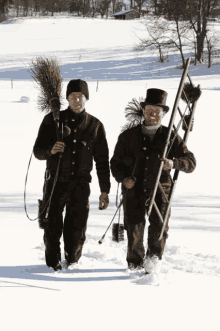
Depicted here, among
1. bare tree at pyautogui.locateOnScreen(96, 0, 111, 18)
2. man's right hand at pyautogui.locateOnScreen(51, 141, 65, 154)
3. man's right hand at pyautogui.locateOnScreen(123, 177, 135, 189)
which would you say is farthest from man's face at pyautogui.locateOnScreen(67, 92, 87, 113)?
bare tree at pyautogui.locateOnScreen(96, 0, 111, 18)

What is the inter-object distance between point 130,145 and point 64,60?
92.4 ft

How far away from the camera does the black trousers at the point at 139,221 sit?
3303 millimetres

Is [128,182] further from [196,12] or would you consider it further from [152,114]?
[196,12]

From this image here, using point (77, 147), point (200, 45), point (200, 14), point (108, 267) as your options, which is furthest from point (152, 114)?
point (200, 14)

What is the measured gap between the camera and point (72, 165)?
3.34m

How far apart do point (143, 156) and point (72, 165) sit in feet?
2.00

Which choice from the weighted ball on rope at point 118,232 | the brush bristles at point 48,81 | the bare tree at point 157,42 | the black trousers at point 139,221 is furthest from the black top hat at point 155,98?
the bare tree at point 157,42

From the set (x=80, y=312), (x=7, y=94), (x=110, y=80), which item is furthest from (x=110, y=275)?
(x=110, y=80)

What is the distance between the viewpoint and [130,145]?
3.30 m

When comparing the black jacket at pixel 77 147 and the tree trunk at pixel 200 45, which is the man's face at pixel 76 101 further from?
the tree trunk at pixel 200 45

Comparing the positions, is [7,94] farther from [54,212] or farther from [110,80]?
[54,212]

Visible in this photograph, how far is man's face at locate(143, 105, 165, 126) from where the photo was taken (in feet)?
10.5

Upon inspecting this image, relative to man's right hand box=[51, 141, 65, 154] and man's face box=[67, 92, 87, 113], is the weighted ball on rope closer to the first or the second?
man's right hand box=[51, 141, 65, 154]

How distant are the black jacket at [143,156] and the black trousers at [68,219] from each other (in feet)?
1.26
